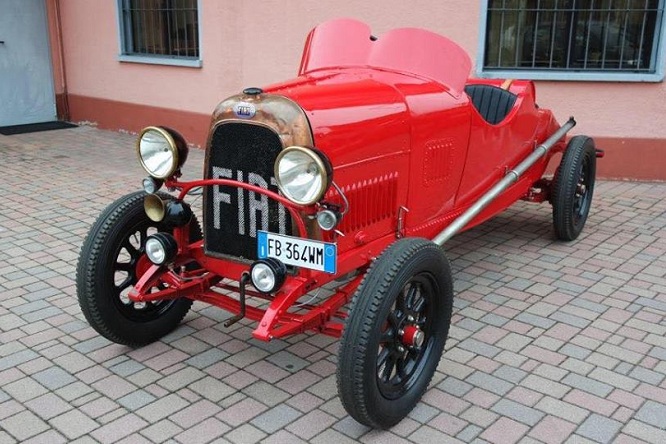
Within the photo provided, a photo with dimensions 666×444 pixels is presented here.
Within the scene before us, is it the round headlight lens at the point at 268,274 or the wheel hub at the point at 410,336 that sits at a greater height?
the round headlight lens at the point at 268,274

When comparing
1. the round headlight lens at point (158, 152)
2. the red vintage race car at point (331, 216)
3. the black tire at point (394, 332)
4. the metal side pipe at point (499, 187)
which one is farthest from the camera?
the metal side pipe at point (499, 187)

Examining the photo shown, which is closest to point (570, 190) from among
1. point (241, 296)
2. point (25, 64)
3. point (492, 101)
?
point (492, 101)

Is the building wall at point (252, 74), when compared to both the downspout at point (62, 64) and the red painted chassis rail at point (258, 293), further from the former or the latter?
the red painted chassis rail at point (258, 293)

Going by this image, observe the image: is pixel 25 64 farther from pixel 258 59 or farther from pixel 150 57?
pixel 258 59

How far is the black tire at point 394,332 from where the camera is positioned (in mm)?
2688

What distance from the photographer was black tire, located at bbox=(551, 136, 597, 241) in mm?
5094

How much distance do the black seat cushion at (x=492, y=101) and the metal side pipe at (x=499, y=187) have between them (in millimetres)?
381

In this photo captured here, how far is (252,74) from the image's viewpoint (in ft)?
27.8

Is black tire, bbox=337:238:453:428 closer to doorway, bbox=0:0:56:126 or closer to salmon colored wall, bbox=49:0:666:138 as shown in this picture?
salmon colored wall, bbox=49:0:666:138

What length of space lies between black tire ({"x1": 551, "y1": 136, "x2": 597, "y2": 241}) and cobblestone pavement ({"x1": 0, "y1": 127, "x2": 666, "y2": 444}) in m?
0.16

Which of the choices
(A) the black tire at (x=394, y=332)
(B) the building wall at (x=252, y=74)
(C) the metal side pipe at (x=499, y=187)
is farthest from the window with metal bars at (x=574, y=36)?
(A) the black tire at (x=394, y=332)

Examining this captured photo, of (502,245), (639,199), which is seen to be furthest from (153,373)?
(639,199)

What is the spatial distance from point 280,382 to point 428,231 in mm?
1278

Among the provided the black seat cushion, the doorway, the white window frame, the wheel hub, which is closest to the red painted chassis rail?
the wheel hub
